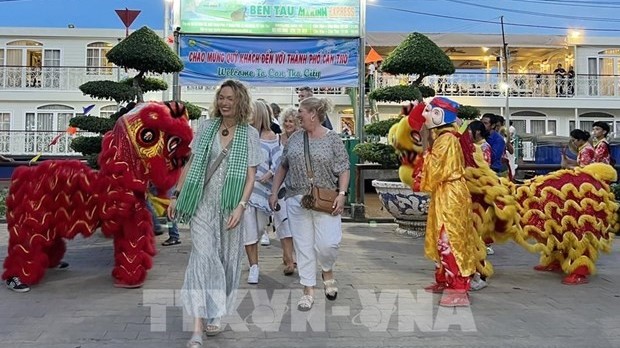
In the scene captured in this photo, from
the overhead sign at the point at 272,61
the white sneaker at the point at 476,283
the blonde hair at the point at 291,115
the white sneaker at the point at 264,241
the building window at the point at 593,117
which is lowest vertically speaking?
the white sneaker at the point at 476,283

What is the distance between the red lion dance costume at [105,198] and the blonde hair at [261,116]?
74 cm

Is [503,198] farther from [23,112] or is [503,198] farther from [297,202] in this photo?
[23,112]

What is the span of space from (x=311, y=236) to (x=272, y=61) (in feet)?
24.0

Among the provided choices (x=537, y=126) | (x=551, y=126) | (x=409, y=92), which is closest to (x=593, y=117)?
(x=551, y=126)

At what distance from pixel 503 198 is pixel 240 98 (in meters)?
2.83

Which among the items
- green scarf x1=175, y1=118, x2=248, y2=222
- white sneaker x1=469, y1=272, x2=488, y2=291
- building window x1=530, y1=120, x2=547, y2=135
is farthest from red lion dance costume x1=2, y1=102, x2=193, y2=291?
building window x1=530, y1=120, x2=547, y2=135

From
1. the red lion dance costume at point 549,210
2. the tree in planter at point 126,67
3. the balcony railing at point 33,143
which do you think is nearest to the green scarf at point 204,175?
the red lion dance costume at point 549,210

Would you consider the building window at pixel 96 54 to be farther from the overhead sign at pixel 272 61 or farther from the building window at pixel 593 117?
the building window at pixel 593 117

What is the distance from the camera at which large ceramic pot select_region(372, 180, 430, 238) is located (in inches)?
320

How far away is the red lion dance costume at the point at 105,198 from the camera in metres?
5.14

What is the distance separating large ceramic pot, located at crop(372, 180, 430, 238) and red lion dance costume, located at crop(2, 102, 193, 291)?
3.87 m

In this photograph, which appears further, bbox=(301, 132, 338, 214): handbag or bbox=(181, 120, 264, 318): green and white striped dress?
bbox=(301, 132, 338, 214): handbag

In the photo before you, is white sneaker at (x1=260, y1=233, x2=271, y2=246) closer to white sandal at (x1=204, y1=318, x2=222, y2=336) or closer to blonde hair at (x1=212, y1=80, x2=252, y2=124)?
white sandal at (x1=204, y1=318, x2=222, y2=336)

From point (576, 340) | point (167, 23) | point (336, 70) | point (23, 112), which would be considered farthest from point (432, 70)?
point (23, 112)
